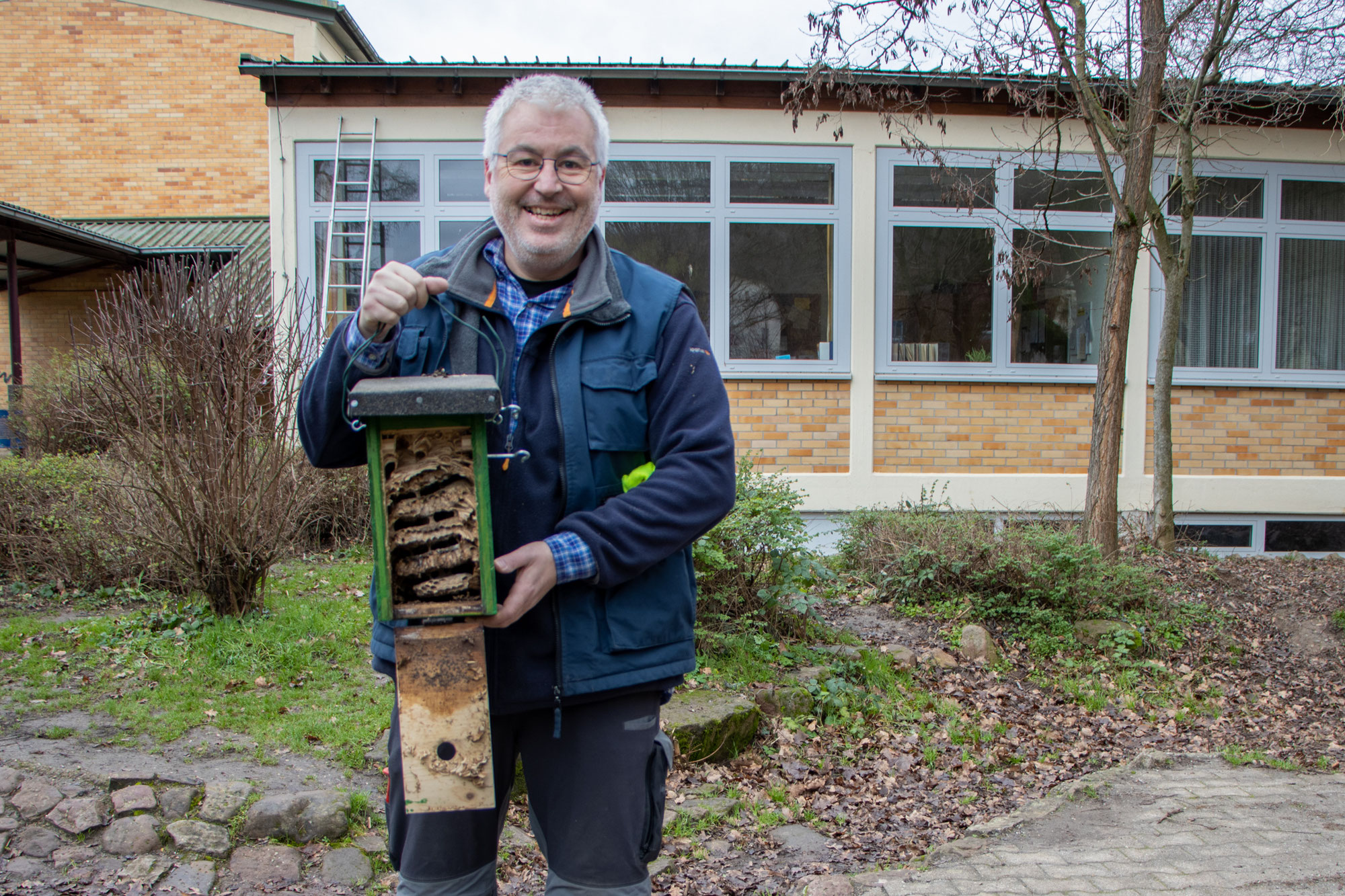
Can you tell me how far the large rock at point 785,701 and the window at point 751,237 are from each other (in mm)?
4739

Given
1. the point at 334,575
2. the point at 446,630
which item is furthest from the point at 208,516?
the point at 446,630

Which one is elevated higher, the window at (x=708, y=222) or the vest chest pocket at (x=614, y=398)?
the window at (x=708, y=222)

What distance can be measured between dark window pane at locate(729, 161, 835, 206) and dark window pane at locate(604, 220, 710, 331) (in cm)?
53

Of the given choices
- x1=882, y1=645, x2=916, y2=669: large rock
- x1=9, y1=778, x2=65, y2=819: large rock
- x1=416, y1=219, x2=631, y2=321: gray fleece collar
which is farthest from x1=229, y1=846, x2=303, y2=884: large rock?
x1=882, y1=645, x2=916, y2=669: large rock

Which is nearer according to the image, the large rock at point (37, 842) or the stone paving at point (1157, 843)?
the large rock at point (37, 842)

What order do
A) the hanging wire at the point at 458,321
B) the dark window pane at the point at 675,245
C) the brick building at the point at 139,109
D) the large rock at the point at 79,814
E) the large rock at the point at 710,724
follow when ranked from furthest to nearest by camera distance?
the brick building at the point at 139,109, the dark window pane at the point at 675,245, the large rock at the point at 710,724, the large rock at the point at 79,814, the hanging wire at the point at 458,321

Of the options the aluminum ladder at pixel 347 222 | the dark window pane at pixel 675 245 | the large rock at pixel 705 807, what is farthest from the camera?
the dark window pane at pixel 675 245

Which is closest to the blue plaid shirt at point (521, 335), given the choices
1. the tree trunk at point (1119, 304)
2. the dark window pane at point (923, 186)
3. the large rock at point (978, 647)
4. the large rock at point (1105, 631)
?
the large rock at point (978, 647)

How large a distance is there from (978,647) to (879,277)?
4.59m

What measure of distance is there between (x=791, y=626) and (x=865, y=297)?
15.3 feet

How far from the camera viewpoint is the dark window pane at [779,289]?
9.39m

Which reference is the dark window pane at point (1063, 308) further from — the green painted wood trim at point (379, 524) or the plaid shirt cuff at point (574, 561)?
the green painted wood trim at point (379, 524)

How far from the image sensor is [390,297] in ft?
5.69

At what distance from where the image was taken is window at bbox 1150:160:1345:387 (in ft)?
32.0
